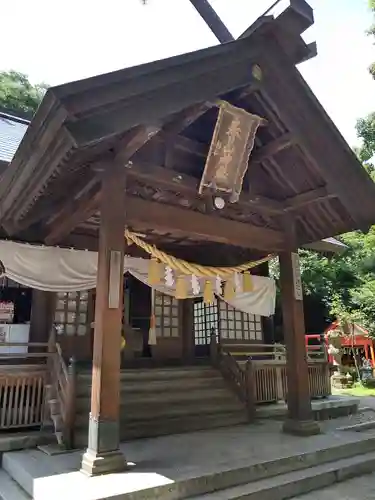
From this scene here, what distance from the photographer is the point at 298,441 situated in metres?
5.10

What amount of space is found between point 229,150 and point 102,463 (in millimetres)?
3734

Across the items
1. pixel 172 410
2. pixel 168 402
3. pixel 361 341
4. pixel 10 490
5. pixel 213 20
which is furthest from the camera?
pixel 361 341

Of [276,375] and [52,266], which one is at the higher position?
[52,266]

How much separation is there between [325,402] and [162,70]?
7280mm

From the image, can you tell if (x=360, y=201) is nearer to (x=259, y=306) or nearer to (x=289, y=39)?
(x=289, y=39)

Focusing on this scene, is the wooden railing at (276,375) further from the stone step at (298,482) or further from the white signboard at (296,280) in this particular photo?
the stone step at (298,482)

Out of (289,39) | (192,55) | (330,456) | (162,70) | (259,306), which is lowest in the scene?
(330,456)

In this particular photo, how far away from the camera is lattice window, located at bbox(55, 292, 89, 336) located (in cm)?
762

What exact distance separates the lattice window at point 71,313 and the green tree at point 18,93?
1947cm

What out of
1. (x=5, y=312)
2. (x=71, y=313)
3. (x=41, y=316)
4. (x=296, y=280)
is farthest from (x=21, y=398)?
(x=296, y=280)

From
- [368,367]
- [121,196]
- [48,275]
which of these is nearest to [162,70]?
[121,196]

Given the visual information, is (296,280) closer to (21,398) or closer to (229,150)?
(229,150)

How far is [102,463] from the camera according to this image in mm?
3656

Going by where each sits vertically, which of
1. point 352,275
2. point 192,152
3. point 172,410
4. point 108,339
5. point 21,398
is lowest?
point 172,410
